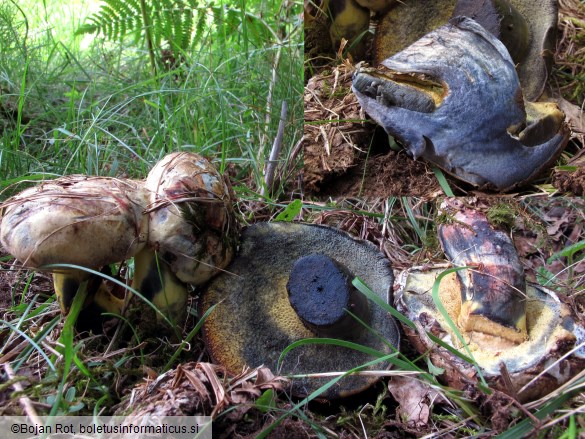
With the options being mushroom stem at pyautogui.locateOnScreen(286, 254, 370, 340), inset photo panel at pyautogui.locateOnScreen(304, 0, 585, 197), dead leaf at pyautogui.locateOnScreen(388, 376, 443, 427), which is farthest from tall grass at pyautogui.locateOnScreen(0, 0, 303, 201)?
dead leaf at pyautogui.locateOnScreen(388, 376, 443, 427)

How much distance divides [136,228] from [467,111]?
98 cm

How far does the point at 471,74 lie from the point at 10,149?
1506 millimetres

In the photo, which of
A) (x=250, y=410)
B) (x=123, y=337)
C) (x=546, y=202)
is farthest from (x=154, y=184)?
(x=546, y=202)

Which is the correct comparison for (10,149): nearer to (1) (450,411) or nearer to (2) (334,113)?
(2) (334,113)

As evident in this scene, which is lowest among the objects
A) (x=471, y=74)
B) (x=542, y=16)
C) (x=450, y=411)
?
(x=450, y=411)

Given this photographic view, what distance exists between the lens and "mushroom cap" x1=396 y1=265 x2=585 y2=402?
1070 millimetres

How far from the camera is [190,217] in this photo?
1.21 meters

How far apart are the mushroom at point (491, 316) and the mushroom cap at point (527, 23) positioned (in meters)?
0.74

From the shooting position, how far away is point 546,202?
1765mm

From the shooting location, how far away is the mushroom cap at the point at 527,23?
1811mm

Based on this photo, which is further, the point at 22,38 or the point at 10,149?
the point at 22,38

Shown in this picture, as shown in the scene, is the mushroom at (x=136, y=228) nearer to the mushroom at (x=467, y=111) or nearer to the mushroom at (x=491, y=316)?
the mushroom at (x=491, y=316)

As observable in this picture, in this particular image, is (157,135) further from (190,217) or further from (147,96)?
(190,217)

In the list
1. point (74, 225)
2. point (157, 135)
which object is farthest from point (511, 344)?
point (157, 135)
